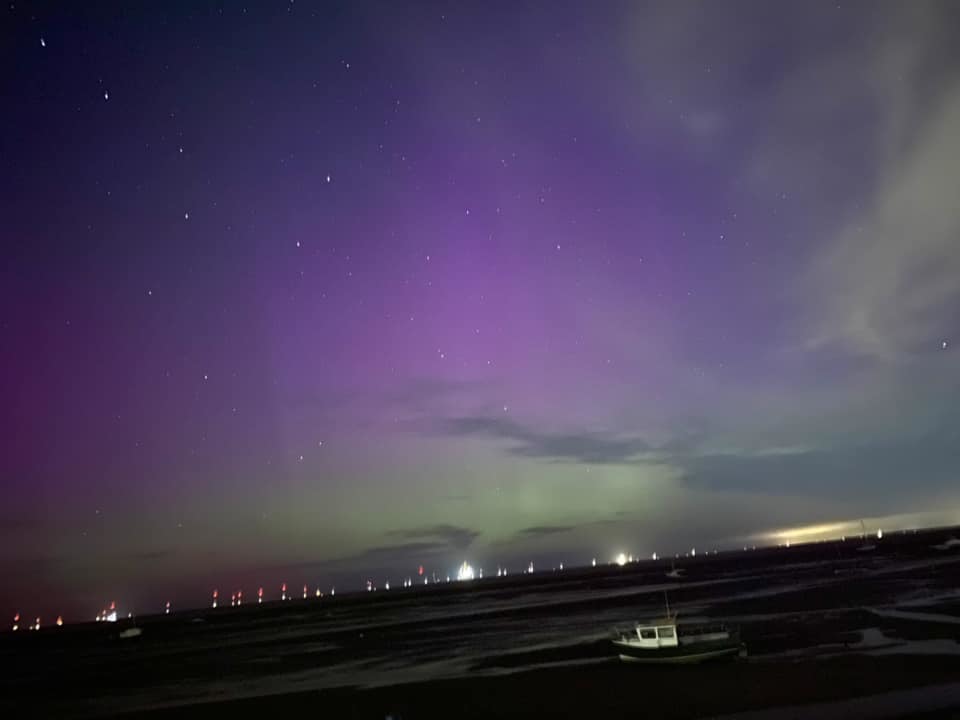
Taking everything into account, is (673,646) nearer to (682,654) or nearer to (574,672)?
(682,654)

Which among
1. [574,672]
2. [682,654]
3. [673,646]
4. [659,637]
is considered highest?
[659,637]

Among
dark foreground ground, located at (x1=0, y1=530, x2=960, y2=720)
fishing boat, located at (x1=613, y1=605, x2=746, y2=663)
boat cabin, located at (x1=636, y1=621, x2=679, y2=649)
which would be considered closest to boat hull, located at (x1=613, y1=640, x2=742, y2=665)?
fishing boat, located at (x1=613, y1=605, x2=746, y2=663)

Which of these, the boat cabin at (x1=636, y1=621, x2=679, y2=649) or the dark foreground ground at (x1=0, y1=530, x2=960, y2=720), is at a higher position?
the boat cabin at (x1=636, y1=621, x2=679, y2=649)

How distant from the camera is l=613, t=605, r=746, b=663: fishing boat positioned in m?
35.8

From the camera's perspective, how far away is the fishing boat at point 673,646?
35.8 m

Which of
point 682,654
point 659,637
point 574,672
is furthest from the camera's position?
point 574,672

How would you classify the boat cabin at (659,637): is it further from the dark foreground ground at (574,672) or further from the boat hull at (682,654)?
the dark foreground ground at (574,672)

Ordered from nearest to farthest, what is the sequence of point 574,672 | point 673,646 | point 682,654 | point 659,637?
1. point 682,654
2. point 673,646
3. point 659,637
4. point 574,672

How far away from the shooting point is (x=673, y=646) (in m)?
36.6

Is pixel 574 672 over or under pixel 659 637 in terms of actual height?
under

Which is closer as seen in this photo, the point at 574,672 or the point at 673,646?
the point at 673,646

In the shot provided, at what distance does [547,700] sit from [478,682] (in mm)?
7321

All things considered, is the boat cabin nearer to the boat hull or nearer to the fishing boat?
the fishing boat

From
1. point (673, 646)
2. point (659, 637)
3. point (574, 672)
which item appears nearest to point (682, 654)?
point (673, 646)
